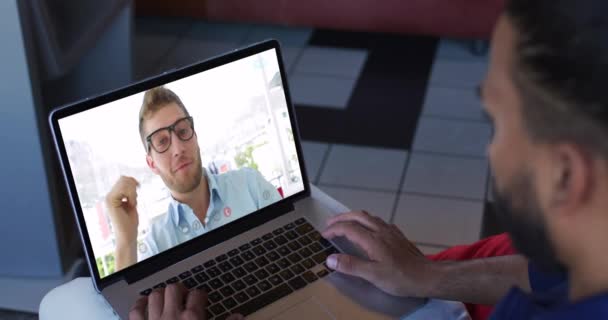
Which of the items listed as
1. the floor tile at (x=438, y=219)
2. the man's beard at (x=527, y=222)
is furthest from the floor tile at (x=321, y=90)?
the man's beard at (x=527, y=222)

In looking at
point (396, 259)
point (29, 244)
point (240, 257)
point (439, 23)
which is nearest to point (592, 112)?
point (396, 259)

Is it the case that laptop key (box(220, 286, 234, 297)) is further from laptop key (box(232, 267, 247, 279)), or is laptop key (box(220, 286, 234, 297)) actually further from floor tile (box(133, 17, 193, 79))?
floor tile (box(133, 17, 193, 79))

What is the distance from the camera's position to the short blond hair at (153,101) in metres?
1.09

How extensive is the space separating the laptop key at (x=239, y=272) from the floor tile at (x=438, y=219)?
119 cm

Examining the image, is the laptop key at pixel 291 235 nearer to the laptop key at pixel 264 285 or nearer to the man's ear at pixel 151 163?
the laptop key at pixel 264 285

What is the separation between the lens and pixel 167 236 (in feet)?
3.65

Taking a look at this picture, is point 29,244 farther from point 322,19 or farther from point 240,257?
point 322,19

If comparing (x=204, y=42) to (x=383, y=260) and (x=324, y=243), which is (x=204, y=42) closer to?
(x=324, y=243)

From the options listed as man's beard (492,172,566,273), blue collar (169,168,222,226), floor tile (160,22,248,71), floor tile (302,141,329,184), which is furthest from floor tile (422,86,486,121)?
man's beard (492,172,566,273)

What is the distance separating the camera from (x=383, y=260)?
1.05 meters

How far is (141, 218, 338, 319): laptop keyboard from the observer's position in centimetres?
106

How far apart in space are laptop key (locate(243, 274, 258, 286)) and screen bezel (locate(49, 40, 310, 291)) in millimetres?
83

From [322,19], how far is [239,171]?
2.22 metres

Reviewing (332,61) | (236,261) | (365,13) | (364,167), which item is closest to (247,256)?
(236,261)
